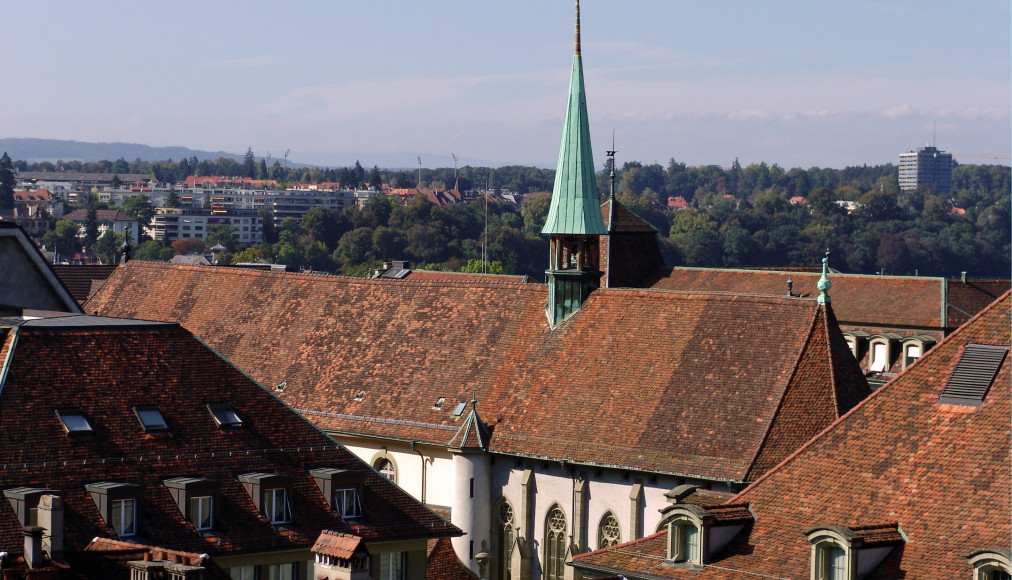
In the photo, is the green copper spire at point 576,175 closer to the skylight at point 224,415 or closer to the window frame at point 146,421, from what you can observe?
the skylight at point 224,415

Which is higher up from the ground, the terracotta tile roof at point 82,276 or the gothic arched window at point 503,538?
the terracotta tile roof at point 82,276

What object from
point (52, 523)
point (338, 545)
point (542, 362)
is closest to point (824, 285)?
point (542, 362)

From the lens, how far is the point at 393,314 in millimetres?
70125

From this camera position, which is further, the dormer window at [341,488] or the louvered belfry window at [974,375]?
the dormer window at [341,488]

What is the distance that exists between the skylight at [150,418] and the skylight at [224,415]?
1.57 meters

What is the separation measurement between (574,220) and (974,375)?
29603 millimetres

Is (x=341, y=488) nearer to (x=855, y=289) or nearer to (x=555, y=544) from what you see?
(x=555, y=544)

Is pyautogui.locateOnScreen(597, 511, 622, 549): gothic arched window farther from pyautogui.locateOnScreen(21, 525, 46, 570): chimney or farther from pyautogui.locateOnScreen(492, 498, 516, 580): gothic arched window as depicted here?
pyautogui.locateOnScreen(21, 525, 46, 570): chimney

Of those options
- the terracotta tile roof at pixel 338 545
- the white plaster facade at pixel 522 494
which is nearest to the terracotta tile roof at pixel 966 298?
the white plaster facade at pixel 522 494

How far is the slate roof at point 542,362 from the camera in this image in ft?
184

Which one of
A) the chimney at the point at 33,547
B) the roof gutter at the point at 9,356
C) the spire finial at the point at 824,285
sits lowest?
the chimney at the point at 33,547

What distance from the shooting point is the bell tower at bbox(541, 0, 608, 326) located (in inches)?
2576

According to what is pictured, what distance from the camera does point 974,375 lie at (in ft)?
128

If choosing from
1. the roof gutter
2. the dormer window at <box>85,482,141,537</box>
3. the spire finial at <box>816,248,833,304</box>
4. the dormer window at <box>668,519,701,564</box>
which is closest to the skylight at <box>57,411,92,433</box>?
the roof gutter
